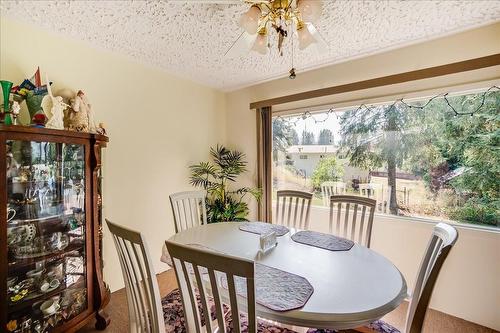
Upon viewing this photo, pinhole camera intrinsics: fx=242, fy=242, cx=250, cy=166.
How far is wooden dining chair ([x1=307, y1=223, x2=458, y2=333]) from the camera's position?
0.98m

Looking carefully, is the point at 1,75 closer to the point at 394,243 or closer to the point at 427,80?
the point at 427,80

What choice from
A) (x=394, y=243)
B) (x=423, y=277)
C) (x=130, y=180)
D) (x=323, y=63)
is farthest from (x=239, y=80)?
(x=423, y=277)

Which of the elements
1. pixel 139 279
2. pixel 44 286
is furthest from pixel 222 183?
pixel 139 279

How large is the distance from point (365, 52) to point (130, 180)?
2.75 m

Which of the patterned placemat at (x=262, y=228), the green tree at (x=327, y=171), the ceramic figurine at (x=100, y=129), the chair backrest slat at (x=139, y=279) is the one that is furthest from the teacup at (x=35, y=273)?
the green tree at (x=327, y=171)

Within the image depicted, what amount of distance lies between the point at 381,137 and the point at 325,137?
61cm

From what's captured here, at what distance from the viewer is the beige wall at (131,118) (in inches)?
76.8

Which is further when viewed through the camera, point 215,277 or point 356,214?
point 356,214

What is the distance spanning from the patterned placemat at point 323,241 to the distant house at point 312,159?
1213mm

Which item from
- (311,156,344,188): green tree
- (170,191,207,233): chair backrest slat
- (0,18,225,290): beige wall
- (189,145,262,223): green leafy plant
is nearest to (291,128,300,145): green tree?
(311,156,344,188): green tree

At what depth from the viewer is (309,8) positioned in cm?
123

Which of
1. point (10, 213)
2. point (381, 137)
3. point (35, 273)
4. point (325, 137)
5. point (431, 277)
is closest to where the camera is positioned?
point (431, 277)

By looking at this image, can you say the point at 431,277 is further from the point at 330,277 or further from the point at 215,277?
the point at 215,277

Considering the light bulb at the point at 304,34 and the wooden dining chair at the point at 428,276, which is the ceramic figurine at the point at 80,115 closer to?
the light bulb at the point at 304,34
